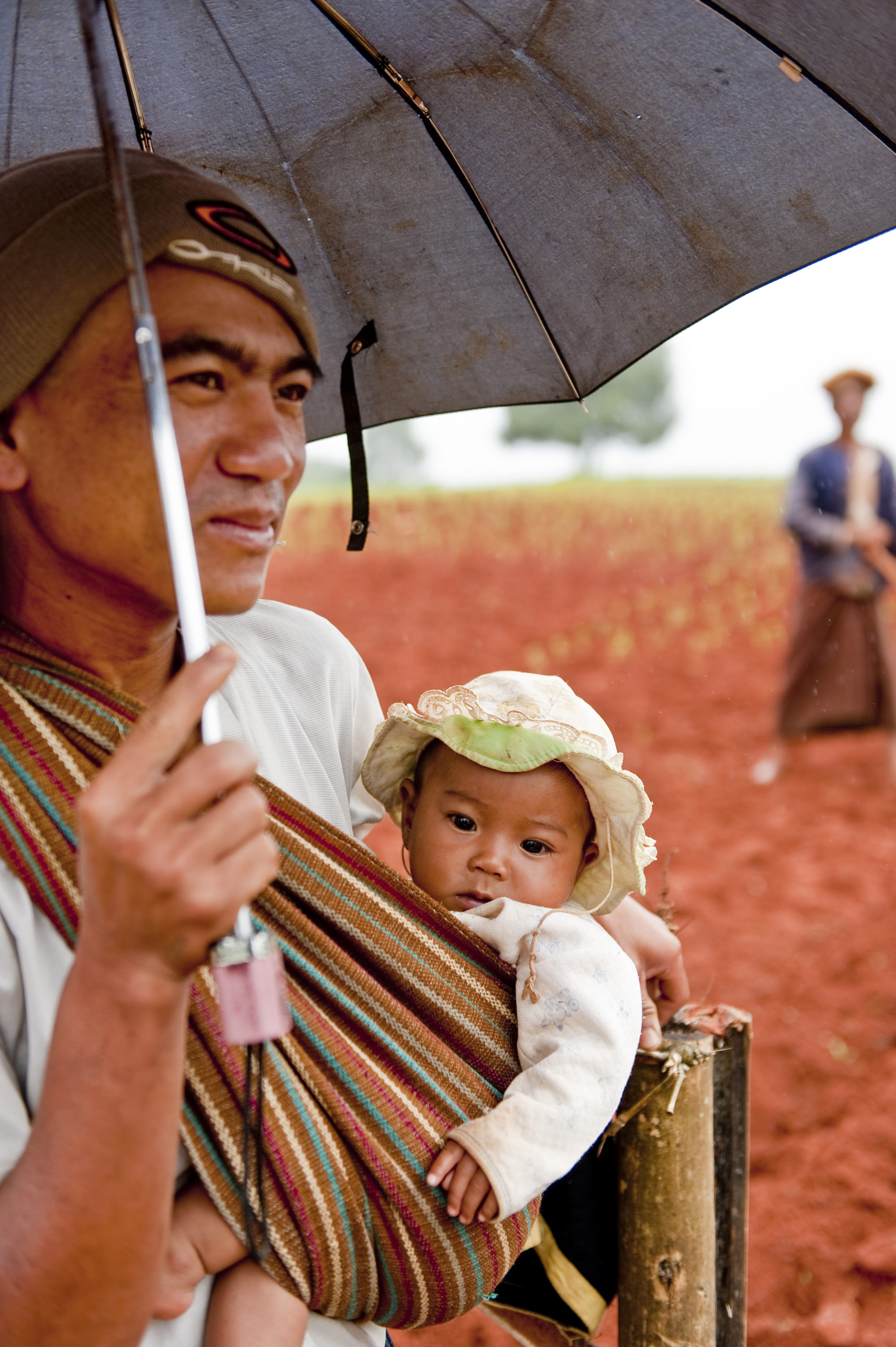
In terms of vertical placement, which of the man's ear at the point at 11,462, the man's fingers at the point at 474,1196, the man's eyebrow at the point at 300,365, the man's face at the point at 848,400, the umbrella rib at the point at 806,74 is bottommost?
the man's fingers at the point at 474,1196

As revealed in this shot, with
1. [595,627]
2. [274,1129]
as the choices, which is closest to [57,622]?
[274,1129]

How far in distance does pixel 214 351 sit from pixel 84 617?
430 mm

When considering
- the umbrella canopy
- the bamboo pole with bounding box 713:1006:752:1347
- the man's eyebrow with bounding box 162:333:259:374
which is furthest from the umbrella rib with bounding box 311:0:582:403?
the bamboo pole with bounding box 713:1006:752:1347

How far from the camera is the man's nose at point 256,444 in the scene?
5.25ft

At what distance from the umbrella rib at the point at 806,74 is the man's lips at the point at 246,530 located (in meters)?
0.99

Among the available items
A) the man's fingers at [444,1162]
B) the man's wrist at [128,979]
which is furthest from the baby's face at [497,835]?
the man's wrist at [128,979]

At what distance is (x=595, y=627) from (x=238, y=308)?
44.0 feet

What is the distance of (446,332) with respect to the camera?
2391 mm

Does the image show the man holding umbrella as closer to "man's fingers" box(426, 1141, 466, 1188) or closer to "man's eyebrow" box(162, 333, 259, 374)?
A: "man's eyebrow" box(162, 333, 259, 374)

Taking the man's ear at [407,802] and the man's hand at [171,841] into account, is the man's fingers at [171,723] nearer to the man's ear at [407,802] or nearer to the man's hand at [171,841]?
the man's hand at [171,841]

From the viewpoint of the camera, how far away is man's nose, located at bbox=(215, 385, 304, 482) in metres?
1.60

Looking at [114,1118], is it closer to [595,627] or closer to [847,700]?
[847,700]

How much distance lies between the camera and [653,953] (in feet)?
6.98

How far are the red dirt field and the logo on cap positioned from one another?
2.93 ft
